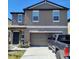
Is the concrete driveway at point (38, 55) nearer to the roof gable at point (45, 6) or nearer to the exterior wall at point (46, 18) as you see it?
the exterior wall at point (46, 18)

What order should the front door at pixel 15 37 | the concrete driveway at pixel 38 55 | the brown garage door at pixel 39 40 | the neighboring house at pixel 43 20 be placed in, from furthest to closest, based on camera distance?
1. the front door at pixel 15 37
2. the brown garage door at pixel 39 40
3. the neighboring house at pixel 43 20
4. the concrete driveway at pixel 38 55

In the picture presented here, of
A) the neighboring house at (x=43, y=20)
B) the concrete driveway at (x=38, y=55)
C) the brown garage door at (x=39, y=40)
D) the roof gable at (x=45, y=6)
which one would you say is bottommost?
the concrete driveway at (x=38, y=55)

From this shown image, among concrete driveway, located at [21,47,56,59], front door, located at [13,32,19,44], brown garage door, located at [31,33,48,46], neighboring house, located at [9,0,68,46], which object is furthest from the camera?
front door, located at [13,32,19,44]

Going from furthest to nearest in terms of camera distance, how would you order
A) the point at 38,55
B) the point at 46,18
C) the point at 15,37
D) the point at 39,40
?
1. the point at 15,37
2. the point at 39,40
3. the point at 46,18
4. the point at 38,55

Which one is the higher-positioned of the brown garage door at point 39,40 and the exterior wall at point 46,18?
the exterior wall at point 46,18

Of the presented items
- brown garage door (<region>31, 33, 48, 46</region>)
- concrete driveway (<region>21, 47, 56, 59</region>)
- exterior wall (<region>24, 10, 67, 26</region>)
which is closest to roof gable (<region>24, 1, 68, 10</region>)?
exterior wall (<region>24, 10, 67, 26</region>)

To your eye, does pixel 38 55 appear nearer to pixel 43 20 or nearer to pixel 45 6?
pixel 43 20

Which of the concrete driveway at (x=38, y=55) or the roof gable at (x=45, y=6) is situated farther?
the roof gable at (x=45, y=6)

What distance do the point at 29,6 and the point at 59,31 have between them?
4539mm

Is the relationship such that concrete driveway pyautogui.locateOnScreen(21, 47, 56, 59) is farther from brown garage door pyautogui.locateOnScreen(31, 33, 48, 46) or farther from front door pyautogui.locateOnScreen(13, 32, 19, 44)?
front door pyautogui.locateOnScreen(13, 32, 19, 44)

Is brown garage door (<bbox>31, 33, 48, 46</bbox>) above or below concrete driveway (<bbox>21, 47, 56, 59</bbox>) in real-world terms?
above

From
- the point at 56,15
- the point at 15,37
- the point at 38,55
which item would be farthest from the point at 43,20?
the point at 38,55

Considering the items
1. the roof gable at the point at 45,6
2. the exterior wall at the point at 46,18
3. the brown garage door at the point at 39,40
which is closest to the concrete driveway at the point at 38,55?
the brown garage door at the point at 39,40
